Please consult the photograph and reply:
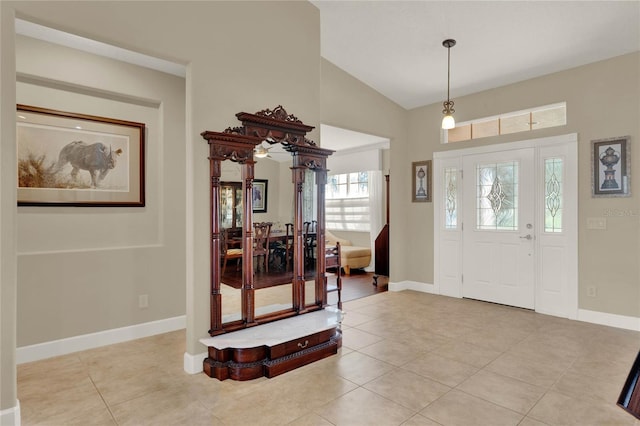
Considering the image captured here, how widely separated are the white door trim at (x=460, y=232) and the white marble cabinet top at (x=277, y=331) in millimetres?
2485

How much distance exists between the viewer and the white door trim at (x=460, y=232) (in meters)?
4.17

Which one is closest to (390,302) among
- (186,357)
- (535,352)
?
(535,352)

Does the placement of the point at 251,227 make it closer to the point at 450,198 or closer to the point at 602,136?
the point at 450,198

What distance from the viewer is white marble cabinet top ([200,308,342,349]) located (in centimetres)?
281

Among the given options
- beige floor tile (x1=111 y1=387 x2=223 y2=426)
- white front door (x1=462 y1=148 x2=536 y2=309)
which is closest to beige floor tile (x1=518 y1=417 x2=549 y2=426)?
beige floor tile (x1=111 y1=387 x2=223 y2=426)

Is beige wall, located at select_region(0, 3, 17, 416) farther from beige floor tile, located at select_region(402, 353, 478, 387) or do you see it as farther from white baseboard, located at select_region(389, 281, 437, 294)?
white baseboard, located at select_region(389, 281, 437, 294)

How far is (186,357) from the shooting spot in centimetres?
290

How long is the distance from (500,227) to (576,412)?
2877mm

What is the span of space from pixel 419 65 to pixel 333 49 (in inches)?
43.6

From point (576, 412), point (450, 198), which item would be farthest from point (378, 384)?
point (450, 198)

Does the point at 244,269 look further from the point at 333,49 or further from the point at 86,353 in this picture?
the point at 333,49

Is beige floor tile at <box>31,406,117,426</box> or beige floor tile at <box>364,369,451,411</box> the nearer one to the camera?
beige floor tile at <box>31,406,117,426</box>

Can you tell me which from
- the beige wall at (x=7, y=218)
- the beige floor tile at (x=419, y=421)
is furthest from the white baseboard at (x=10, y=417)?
the beige floor tile at (x=419, y=421)

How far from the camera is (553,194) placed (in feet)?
14.3
